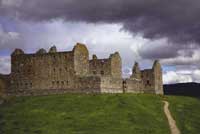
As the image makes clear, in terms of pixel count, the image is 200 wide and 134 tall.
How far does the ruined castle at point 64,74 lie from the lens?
155 metres

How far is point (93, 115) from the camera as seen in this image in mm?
131750

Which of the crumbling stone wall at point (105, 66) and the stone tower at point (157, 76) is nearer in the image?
the crumbling stone wall at point (105, 66)

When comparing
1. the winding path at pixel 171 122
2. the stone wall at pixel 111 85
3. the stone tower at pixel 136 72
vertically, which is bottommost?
the winding path at pixel 171 122

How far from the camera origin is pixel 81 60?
16075cm

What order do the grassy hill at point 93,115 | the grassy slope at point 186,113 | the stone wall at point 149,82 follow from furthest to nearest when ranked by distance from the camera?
the stone wall at point 149,82
the grassy slope at point 186,113
the grassy hill at point 93,115

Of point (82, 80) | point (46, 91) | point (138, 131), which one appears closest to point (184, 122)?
point (138, 131)

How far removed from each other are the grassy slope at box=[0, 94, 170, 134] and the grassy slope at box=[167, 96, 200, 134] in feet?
11.6

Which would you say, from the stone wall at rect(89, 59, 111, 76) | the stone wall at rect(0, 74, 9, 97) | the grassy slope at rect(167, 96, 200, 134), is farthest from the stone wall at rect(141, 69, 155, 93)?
the stone wall at rect(0, 74, 9, 97)

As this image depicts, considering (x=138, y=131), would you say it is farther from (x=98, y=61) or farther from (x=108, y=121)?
(x=98, y=61)

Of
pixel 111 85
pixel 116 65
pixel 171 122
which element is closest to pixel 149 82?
pixel 116 65

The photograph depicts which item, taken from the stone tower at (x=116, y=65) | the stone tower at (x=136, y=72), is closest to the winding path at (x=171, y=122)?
the stone tower at (x=116, y=65)

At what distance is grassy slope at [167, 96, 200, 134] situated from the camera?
5007 inches

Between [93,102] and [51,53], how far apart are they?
25234 millimetres

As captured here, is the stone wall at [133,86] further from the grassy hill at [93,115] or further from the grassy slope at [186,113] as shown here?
the grassy slope at [186,113]
